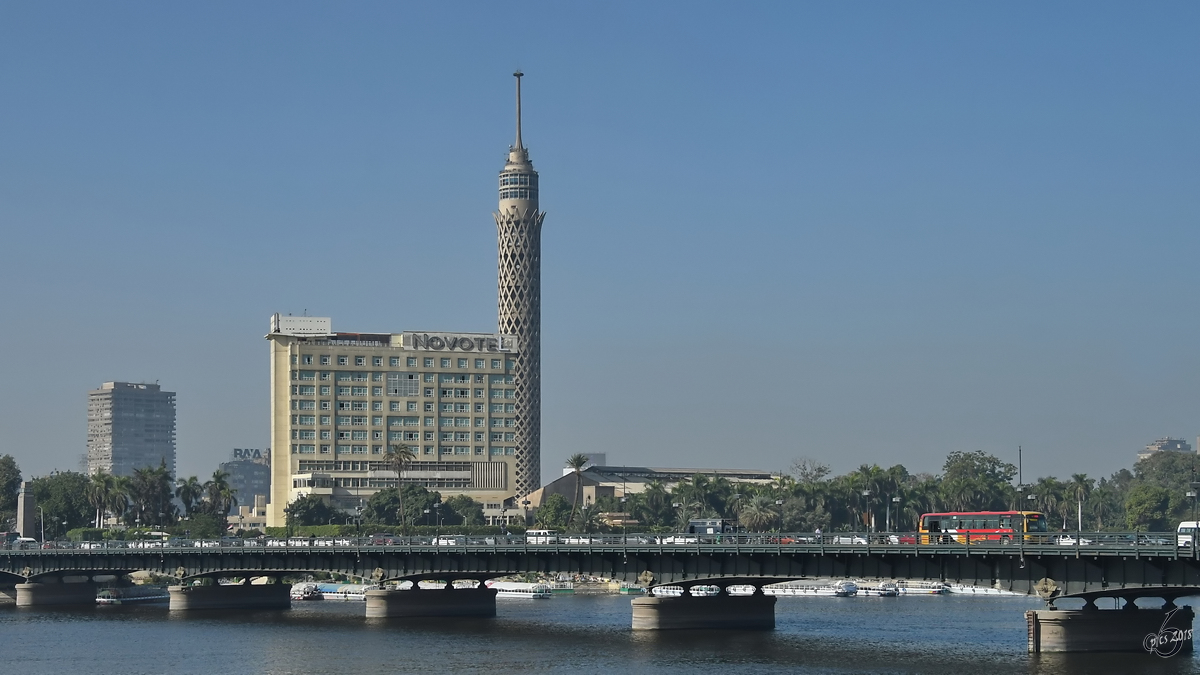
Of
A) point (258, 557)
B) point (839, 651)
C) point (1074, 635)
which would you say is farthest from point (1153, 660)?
point (258, 557)

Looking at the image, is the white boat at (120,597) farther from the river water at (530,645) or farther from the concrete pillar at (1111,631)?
the concrete pillar at (1111,631)

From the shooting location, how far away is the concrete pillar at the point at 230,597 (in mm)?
173625

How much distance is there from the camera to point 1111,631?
106312 millimetres

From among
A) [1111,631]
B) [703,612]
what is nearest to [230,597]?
[703,612]

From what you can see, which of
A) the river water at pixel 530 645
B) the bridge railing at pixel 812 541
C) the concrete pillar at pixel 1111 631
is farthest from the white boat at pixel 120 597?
the concrete pillar at pixel 1111 631

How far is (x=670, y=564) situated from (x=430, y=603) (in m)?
A: 35.3

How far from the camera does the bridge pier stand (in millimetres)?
153250

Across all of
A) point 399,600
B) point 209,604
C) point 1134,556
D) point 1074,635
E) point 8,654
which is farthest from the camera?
point 209,604

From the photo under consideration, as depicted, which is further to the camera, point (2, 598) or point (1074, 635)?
point (2, 598)

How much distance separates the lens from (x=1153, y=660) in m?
103

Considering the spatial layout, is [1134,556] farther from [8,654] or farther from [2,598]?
[2,598]

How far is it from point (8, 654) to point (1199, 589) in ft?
267

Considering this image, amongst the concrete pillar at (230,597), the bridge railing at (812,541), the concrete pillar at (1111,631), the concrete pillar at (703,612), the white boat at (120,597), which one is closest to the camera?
the bridge railing at (812,541)

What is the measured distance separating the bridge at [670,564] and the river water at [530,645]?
4.03 meters
